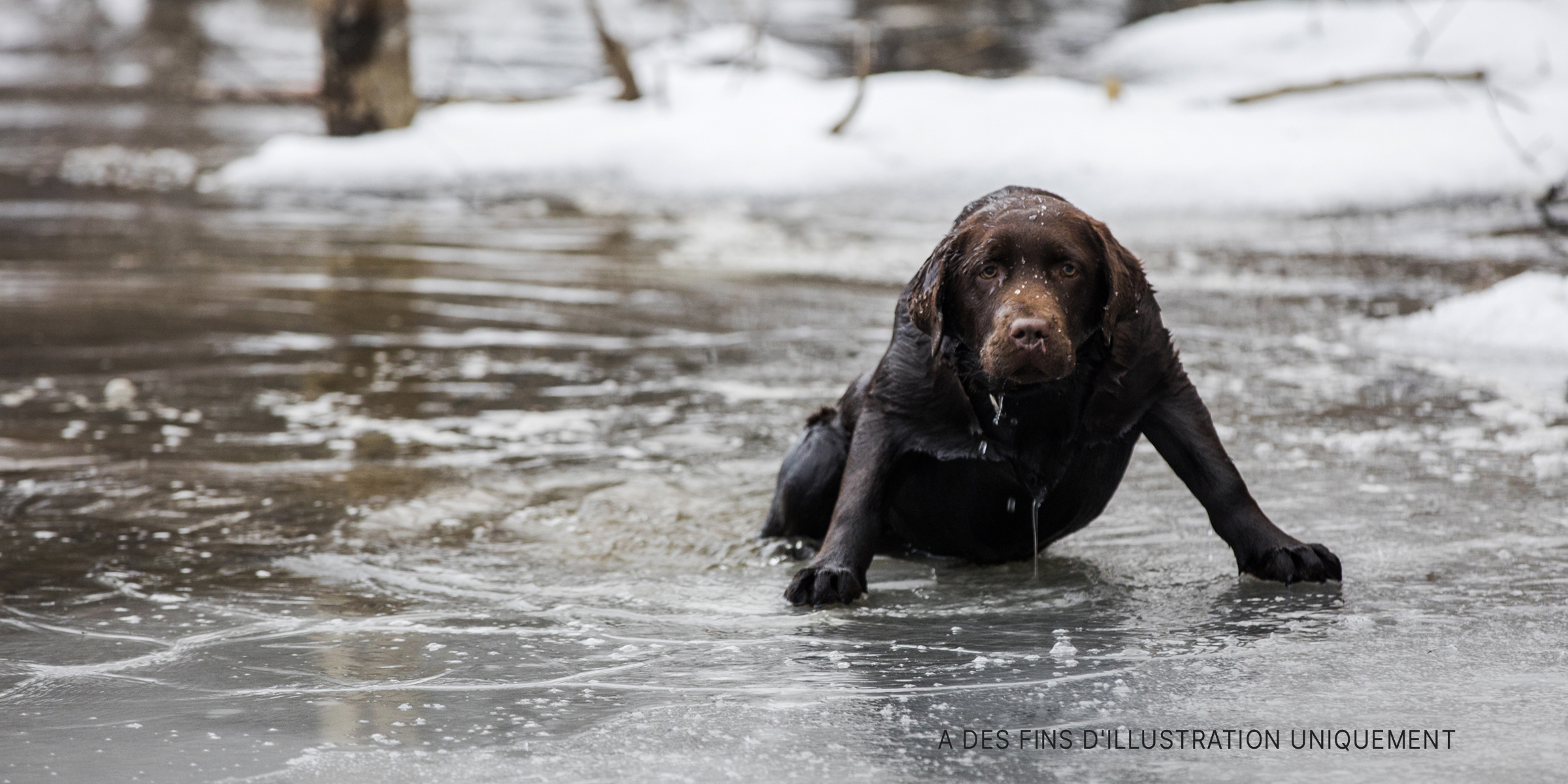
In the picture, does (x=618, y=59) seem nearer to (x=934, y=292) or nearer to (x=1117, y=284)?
(x=934, y=292)

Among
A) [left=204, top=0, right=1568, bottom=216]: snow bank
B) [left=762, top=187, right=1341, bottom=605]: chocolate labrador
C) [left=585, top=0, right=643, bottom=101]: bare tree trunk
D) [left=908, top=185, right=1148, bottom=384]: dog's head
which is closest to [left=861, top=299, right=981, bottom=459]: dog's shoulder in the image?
[left=762, top=187, right=1341, bottom=605]: chocolate labrador

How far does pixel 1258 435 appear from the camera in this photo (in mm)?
5434

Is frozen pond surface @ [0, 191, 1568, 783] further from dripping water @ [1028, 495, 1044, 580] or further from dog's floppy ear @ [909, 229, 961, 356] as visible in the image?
dog's floppy ear @ [909, 229, 961, 356]

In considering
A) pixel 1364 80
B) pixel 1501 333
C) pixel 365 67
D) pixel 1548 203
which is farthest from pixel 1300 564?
pixel 365 67

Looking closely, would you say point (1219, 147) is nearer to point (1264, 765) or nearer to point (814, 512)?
point (814, 512)

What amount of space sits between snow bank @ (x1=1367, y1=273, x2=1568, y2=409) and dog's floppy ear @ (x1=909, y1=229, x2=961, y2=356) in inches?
130

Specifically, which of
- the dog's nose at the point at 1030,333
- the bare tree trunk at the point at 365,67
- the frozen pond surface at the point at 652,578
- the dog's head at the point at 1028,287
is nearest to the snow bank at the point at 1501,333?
the frozen pond surface at the point at 652,578

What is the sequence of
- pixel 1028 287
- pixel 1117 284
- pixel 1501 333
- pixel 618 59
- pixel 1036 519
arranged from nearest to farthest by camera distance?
1. pixel 1028 287
2. pixel 1117 284
3. pixel 1036 519
4. pixel 1501 333
5. pixel 618 59

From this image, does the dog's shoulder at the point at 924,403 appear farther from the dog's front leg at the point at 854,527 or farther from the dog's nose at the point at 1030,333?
the dog's nose at the point at 1030,333

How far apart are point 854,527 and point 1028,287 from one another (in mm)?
735

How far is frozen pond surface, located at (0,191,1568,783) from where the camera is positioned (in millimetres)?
2801

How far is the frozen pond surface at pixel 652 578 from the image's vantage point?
2.80 m

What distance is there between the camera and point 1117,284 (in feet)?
11.9

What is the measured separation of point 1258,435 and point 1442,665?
238cm
